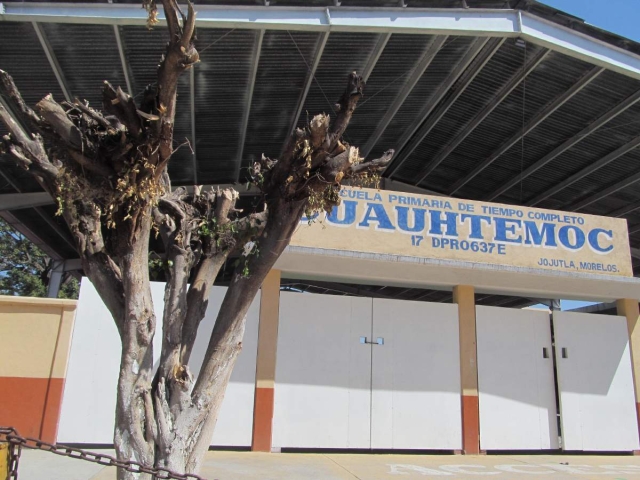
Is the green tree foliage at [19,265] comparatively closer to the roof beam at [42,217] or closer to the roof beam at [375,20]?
the roof beam at [42,217]

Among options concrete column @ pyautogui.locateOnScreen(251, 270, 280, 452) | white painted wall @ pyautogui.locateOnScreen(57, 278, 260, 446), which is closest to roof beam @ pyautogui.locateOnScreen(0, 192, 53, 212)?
white painted wall @ pyautogui.locateOnScreen(57, 278, 260, 446)

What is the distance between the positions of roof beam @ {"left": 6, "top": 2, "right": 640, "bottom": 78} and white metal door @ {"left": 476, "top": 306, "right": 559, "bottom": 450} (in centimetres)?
583

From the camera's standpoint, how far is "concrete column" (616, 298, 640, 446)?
41.7ft

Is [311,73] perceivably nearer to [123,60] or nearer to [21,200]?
[123,60]

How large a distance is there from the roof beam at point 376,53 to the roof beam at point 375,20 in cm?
43

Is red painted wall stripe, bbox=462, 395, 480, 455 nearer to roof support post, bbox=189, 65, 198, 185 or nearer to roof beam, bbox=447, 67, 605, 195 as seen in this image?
roof beam, bbox=447, 67, 605, 195

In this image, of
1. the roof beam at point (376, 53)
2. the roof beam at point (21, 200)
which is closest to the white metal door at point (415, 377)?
the roof beam at point (376, 53)

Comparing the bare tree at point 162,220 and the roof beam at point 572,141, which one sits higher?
the roof beam at point 572,141

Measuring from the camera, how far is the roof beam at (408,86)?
471 inches

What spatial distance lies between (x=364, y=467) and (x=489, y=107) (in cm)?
949

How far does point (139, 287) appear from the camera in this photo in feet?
16.0

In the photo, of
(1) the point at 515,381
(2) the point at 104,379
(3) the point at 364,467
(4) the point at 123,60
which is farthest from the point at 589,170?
(2) the point at 104,379

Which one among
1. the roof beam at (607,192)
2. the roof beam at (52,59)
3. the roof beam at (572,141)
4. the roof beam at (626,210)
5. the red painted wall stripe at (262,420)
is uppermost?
the roof beam at (572,141)

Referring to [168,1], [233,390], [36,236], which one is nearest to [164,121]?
[168,1]
